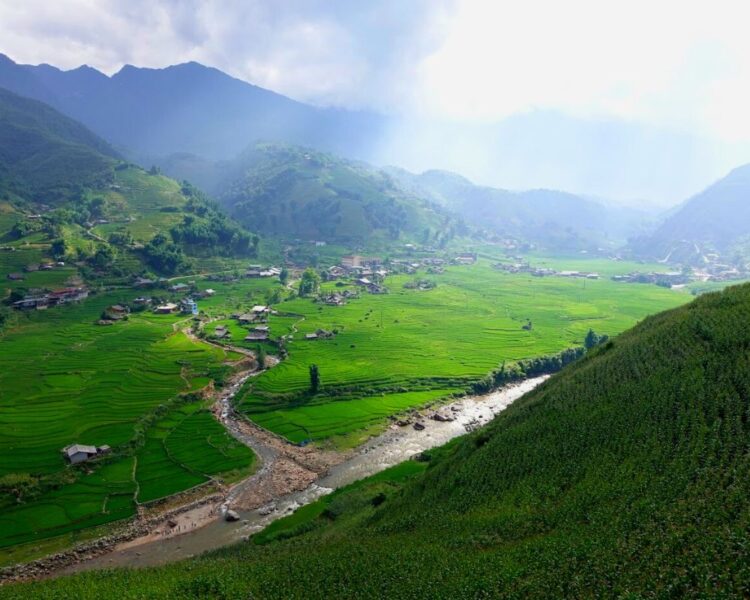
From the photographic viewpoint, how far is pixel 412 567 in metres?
34.4

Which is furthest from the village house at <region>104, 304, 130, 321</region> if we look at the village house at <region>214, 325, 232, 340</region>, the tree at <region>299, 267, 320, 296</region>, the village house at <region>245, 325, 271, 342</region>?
the tree at <region>299, 267, 320, 296</region>

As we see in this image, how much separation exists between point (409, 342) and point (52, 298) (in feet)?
307

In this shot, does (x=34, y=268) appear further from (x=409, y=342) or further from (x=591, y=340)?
(x=591, y=340)

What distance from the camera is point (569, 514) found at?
117 ft

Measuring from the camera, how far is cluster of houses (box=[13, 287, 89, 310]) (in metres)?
119

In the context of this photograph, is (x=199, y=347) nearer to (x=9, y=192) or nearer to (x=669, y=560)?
(x=669, y=560)

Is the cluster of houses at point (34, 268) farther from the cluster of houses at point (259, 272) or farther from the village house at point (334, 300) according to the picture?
the village house at point (334, 300)

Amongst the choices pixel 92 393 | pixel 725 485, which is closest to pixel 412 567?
pixel 725 485

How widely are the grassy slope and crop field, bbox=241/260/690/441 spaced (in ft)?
99.7

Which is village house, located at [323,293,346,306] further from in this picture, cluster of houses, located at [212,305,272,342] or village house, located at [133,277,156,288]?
village house, located at [133,277,156,288]

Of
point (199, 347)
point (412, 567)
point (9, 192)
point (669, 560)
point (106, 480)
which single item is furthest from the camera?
point (9, 192)

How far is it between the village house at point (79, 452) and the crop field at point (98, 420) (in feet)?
3.51

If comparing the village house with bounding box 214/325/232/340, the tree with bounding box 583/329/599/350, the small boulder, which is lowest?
the small boulder

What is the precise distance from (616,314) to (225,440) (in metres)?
133
